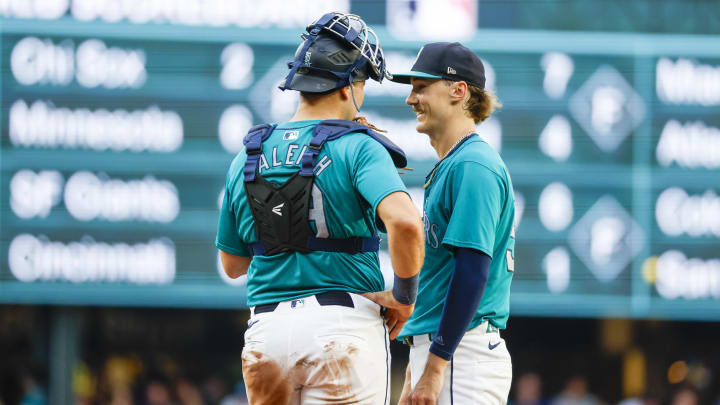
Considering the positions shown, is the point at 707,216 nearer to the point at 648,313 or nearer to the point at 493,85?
the point at 648,313

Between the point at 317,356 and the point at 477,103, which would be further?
the point at 477,103

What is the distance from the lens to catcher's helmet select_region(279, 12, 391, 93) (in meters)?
2.99

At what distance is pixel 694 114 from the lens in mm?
7801

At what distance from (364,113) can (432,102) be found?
431cm

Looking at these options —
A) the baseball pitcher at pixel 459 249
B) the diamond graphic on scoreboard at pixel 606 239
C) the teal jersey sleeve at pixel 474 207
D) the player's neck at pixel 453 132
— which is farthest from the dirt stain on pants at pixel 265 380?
the diamond graphic on scoreboard at pixel 606 239

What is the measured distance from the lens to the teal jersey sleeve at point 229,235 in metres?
3.16

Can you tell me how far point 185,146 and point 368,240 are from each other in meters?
4.97

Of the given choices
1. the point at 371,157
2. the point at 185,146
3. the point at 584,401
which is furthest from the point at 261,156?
the point at 584,401

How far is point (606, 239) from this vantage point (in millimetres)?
7742

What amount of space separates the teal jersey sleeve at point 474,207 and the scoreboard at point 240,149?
14.8ft

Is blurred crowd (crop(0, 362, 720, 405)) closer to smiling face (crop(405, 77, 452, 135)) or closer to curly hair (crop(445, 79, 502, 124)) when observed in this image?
curly hair (crop(445, 79, 502, 124))

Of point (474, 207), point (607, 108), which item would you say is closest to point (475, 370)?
point (474, 207)

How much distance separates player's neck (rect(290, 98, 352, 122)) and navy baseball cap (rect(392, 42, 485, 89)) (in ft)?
1.36

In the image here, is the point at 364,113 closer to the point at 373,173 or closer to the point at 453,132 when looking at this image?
the point at 453,132
